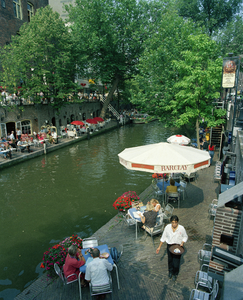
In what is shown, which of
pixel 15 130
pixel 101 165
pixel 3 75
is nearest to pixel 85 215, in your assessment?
pixel 101 165

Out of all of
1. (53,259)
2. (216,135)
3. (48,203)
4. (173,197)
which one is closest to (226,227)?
(53,259)

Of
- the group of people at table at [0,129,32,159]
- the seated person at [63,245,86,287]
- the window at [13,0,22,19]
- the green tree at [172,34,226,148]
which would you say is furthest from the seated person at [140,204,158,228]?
the window at [13,0,22,19]

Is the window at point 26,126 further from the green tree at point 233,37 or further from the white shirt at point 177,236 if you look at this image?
the green tree at point 233,37

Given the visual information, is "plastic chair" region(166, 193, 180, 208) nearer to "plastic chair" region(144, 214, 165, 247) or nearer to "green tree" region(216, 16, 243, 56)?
"plastic chair" region(144, 214, 165, 247)

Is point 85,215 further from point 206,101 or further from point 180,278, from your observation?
point 206,101

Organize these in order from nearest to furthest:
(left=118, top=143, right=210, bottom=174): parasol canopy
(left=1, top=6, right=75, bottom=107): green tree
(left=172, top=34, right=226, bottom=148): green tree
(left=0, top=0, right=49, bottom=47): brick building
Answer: (left=118, top=143, right=210, bottom=174): parasol canopy
(left=172, top=34, right=226, bottom=148): green tree
(left=1, top=6, right=75, bottom=107): green tree
(left=0, top=0, right=49, bottom=47): brick building

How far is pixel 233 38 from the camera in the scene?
1174 inches

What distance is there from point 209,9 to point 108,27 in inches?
557

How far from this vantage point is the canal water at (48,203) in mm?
6793

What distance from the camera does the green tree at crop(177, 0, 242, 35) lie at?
31.4 m

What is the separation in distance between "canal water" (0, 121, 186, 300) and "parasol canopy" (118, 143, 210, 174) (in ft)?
9.59

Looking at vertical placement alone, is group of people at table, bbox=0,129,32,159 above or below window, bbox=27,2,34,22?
below

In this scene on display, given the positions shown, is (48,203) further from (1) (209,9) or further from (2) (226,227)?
(1) (209,9)

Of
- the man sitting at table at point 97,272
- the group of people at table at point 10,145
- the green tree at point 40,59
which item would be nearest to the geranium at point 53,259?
the man sitting at table at point 97,272
